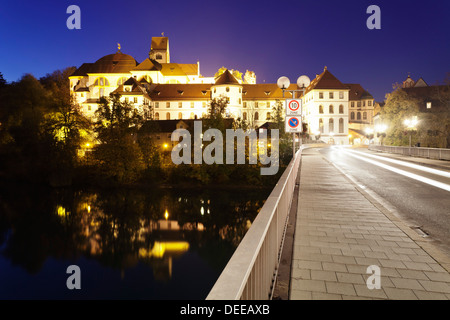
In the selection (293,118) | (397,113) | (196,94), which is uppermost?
(196,94)

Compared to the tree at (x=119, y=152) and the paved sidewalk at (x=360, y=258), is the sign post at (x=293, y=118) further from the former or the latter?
the tree at (x=119, y=152)

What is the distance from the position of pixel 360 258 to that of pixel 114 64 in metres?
101

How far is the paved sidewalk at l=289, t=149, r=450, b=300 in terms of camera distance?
421cm

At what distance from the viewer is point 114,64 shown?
95812 mm

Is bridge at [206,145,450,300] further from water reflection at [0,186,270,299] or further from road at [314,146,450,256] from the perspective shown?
water reflection at [0,186,270,299]

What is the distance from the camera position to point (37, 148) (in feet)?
160

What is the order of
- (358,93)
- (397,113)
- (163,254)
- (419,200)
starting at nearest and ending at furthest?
(419,200) < (163,254) < (397,113) < (358,93)

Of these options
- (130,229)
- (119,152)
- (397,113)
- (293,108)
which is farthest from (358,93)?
(293,108)

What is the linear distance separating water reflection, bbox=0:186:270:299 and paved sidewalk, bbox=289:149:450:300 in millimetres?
17317

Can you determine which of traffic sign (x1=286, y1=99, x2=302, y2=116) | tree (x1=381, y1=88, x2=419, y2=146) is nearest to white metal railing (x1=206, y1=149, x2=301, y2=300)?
traffic sign (x1=286, y1=99, x2=302, y2=116)

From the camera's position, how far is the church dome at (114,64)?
9369 centimetres

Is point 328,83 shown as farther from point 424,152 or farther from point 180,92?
point 424,152

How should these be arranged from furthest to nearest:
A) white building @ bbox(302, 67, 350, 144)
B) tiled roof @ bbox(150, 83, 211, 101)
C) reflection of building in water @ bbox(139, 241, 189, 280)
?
1. tiled roof @ bbox(150, 83, 211, 101)
2. white building @ bbox(302, 67, 350, 144)
3. reflection of building in water @ bbox(139, 241, 189, 280)

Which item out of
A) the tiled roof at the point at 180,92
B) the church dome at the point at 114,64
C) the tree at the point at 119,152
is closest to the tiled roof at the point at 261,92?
the tiled roof at the point at 180,92
